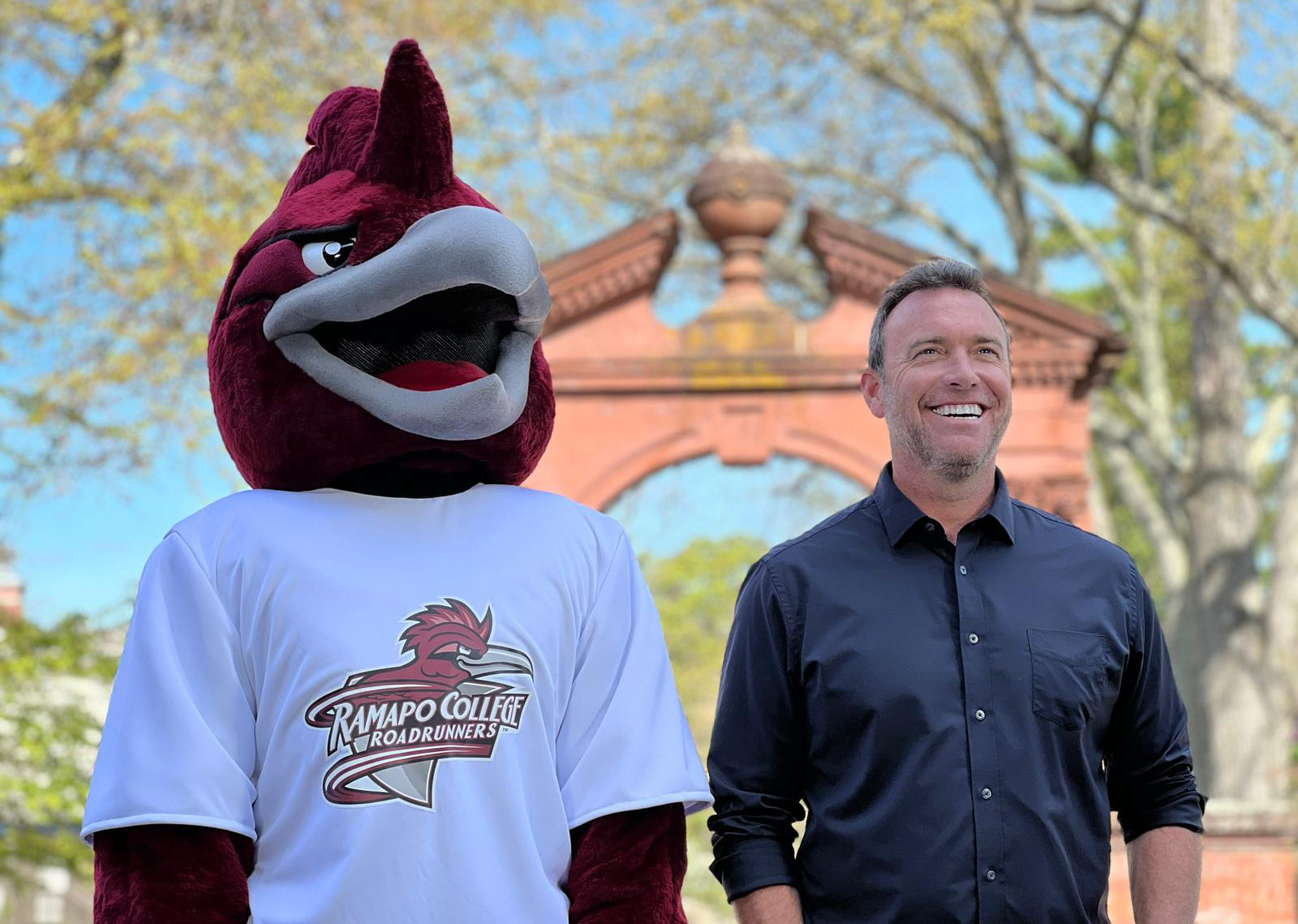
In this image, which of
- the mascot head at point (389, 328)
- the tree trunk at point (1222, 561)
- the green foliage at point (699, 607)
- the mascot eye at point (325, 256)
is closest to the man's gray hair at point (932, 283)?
the mascot head at point (389, 328)

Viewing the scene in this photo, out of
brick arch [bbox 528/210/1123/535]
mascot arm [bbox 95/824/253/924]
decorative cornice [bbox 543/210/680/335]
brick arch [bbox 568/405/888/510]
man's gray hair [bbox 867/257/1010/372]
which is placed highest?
decorative cornice [bbox 543/210/680/335]

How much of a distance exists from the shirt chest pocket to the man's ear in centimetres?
52

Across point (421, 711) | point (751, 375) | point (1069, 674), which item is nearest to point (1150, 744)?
point (1069, 674)

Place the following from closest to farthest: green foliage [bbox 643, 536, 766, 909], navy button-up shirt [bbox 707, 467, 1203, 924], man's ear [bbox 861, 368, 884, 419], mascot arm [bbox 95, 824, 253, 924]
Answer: mascot arm [bbox 95, 824, 253, 924] → navy button-up shirt [bbox 707, 467, 1203, 924] → man's ear [bbox 861, 368, 884, 419] → green foliage [bbox 643, 536, 766, 909]

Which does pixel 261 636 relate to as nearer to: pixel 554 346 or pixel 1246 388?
pixel 554 346

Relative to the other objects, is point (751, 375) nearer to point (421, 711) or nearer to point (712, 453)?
point (712, 453)

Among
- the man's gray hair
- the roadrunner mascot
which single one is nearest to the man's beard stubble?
the man's gray hair

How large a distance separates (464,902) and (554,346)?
621 centimetres

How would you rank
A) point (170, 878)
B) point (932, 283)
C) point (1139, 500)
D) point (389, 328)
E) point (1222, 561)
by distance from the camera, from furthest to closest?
point (1139, 500) → point (1222, 561) → point (932, 283) → point (389, 328) → point (170, 878)

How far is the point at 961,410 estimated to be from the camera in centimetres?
278

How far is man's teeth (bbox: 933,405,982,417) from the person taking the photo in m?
2.78

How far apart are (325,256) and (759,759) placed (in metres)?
1.10

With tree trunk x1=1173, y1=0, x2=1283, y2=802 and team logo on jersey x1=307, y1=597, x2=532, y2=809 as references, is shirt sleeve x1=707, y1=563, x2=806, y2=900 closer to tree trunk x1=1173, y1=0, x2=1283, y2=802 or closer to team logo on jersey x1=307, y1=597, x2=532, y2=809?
team logo on jersey x1=307, y1=597, x2=532, y2=809

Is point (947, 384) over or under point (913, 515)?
over
